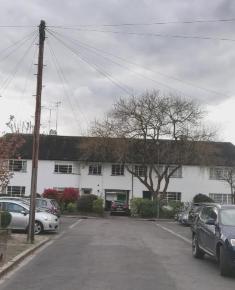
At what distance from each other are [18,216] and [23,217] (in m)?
0.23

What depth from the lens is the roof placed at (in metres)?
59.7

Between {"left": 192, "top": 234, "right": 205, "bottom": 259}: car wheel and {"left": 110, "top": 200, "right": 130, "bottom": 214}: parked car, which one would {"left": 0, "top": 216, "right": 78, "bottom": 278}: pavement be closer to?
{"left": 192, "top": 234, "right": 205, "bottom": 259}: car wheel

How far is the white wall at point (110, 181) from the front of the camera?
63.9m

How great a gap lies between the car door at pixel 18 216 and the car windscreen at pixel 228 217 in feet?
42.2

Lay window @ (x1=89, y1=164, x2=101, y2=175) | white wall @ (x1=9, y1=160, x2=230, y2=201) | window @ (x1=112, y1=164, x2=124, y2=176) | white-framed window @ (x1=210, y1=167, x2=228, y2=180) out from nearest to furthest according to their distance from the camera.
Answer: white wall @ (x1=9, y1=160, x2=230, y2=201) < white-framed window @ (x1=210, y1=167, x2=228, y2=180) < window @ (x1=112, y1=164, x2=124, y2=176) < window @ (x1=89, y1=164, x2=101, y2=175)

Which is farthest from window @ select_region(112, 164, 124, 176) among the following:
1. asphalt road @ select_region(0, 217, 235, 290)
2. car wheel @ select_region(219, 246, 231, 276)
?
car wheel @ select_region(219, 246, 231, 276)

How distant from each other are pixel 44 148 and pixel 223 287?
182 ft

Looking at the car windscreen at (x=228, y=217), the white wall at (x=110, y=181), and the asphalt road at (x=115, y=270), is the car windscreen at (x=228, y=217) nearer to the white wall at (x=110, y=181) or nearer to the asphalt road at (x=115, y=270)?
the asphalt road at (x=115, y=270)

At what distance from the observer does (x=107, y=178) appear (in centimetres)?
6481

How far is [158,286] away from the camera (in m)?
11.5

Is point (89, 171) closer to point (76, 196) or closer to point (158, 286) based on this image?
point (76, 196)

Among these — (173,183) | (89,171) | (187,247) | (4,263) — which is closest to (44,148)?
(89,171)

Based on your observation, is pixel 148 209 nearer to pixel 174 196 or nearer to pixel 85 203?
pixel 85 203

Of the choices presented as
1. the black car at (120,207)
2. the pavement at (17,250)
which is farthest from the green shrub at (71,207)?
the pavement at (17,250)
